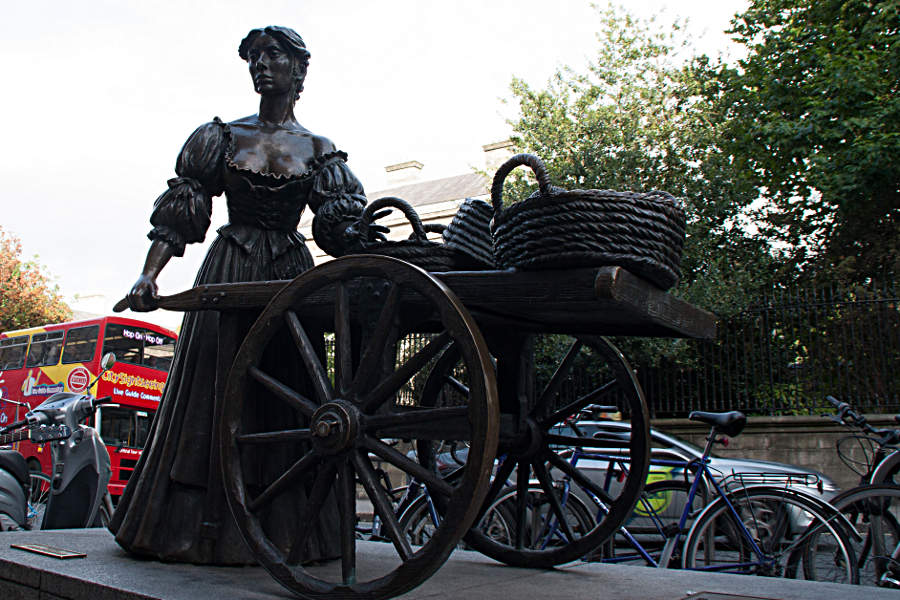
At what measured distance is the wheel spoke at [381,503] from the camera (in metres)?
2.26

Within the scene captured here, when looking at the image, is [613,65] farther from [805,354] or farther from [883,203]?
[805,354]

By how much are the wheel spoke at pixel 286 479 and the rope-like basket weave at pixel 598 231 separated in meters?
0.95

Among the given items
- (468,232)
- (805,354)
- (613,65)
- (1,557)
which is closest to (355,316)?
(468,232)

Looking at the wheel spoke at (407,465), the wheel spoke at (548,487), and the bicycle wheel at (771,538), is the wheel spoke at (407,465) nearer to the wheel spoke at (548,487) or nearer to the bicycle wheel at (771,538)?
the wheel spoke at (548,487)

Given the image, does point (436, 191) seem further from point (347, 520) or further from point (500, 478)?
point (347, 520)

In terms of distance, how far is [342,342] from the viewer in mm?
2521

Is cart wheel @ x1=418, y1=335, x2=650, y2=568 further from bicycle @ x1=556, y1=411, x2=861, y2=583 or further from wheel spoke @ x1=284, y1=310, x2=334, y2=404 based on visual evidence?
bicycle @ x1=556, y1=411, x2=861, y2=583

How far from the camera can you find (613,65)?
1850 centimetres

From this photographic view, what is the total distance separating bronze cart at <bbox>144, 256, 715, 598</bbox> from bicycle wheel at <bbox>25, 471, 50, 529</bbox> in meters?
5.29

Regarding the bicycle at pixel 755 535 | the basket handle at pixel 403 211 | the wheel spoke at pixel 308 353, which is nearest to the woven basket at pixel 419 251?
A: the basket handle at pixel 403 211

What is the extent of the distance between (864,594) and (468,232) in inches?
76.4

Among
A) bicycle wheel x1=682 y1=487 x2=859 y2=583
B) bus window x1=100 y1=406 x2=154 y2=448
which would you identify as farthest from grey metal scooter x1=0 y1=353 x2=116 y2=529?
bus window x1=100 y1=406 x2=154 y2=448

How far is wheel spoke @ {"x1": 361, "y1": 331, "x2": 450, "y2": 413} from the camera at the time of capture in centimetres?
228

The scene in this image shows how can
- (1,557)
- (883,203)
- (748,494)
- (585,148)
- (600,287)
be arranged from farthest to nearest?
(585,148) < (883,203) < (748,494) < (1,557) < (600,287)
